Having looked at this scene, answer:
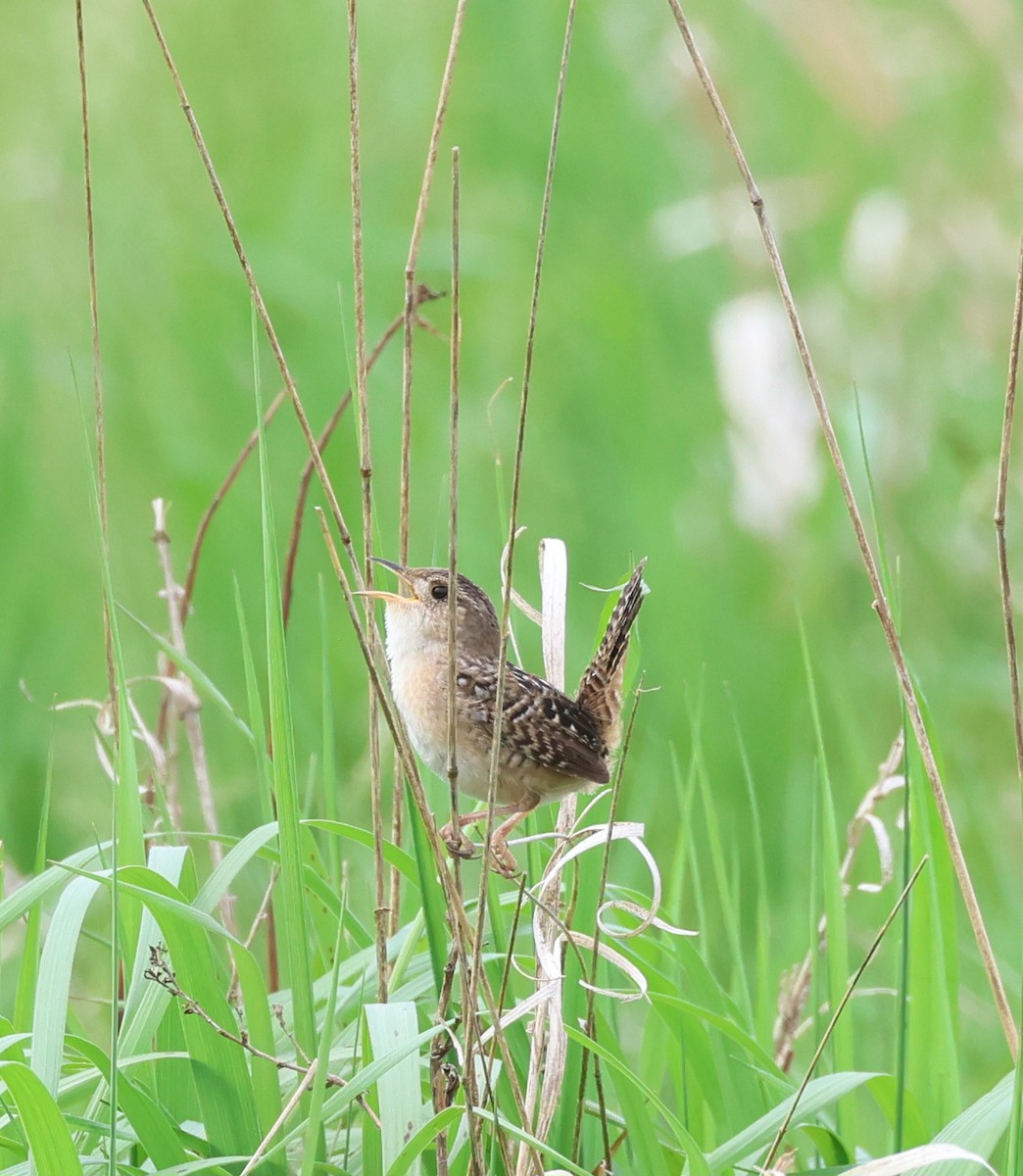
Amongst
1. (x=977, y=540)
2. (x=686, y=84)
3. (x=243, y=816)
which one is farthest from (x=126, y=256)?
(x=977, y=540)

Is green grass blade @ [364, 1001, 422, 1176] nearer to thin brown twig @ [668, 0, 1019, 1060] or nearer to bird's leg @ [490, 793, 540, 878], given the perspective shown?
bird's leg @ [490, 793, 540, 878]

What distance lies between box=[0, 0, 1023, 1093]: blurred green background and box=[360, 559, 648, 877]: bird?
1.01 meters

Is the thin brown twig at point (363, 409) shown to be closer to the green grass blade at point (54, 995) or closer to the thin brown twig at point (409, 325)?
the thin brown twig at point (409, 325)

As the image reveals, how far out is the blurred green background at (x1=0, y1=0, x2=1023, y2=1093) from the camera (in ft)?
17.8

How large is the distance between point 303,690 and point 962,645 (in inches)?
95.6

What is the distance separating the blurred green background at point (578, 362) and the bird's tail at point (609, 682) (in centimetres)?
95

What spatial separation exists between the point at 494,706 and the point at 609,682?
0.28 meters

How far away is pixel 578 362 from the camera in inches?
257

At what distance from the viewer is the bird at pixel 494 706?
2.90 meters

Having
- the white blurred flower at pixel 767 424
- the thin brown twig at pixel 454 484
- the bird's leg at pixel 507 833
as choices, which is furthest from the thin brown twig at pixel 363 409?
the white blurred flower at pixel 767 424

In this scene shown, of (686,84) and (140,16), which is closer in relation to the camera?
(686,84)

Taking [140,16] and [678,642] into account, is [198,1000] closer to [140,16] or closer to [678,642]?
[678,642]

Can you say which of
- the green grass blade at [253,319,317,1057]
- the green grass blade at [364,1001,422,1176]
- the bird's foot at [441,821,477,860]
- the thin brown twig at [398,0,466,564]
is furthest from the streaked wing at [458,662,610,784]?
the green grass blade at [364,1001,422,1176]

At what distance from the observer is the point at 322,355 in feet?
19.7
